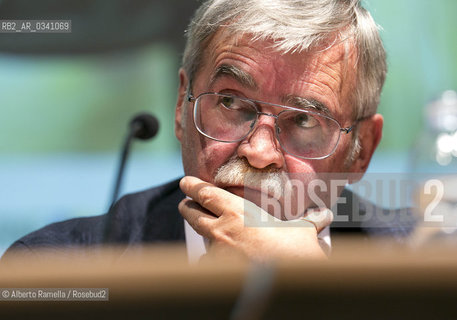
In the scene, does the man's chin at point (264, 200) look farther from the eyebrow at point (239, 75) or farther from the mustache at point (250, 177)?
the eyebrow at point (239, 75)

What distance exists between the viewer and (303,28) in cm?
133

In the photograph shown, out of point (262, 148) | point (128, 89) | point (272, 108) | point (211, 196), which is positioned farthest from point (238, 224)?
point (128, 89)

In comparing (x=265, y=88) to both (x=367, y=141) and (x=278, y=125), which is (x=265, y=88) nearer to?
(x=278, y=125)

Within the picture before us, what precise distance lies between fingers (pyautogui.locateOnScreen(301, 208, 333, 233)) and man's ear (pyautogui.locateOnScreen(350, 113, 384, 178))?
1.02 feet

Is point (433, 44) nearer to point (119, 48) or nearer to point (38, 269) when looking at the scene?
point (119, 48)

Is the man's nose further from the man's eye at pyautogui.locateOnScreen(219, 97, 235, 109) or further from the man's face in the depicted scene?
the man's eye at pyautogui.locateOnScreen(219, 97, 235, 109)

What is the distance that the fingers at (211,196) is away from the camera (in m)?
1.18

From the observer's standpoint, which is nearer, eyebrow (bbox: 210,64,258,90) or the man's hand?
the man's hand

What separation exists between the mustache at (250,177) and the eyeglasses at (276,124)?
0.08 metres

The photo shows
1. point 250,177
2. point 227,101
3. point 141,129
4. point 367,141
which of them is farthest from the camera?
point 141,129

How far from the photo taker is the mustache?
125 centimetres

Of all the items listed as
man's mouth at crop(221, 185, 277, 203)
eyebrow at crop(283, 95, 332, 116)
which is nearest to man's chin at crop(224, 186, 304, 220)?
man's mouth at crop(221, 185, 277, 203)

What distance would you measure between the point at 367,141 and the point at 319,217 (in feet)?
1.45

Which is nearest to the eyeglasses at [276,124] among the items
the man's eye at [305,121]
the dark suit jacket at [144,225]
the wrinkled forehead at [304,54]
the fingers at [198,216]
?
the man's eye at [305,121]
